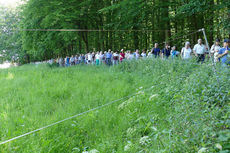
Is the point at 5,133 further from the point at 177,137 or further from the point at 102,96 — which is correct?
the point at 177,137

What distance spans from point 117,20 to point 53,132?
17.1 m

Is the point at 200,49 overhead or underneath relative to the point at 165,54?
overhead

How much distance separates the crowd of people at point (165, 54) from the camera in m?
6.57

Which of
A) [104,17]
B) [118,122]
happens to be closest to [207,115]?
[118,122]

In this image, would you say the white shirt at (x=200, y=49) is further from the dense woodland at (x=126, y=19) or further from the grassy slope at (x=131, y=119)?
the dense woodland at (x=126, y=19)

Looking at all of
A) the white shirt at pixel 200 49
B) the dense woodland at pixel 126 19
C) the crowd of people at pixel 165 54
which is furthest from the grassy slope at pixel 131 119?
the dense woodland at pixel 126 19

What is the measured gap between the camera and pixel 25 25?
863 inches

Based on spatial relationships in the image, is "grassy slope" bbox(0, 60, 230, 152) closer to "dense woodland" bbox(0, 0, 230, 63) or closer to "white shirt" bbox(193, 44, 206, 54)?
"white shirt" bbox(193, 44, 206, 54)

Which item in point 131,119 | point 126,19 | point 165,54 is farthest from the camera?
point 126,19

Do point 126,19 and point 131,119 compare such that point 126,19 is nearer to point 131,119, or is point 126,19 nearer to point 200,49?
point 200,49

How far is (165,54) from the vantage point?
10.4m

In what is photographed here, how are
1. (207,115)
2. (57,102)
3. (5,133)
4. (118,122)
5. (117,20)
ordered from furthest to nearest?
(117,20)
(57,102)
(118,122)
(5,133)
(207,115)

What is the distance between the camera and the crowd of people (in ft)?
21.6

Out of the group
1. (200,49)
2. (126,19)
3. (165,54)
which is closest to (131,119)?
(200,49)
